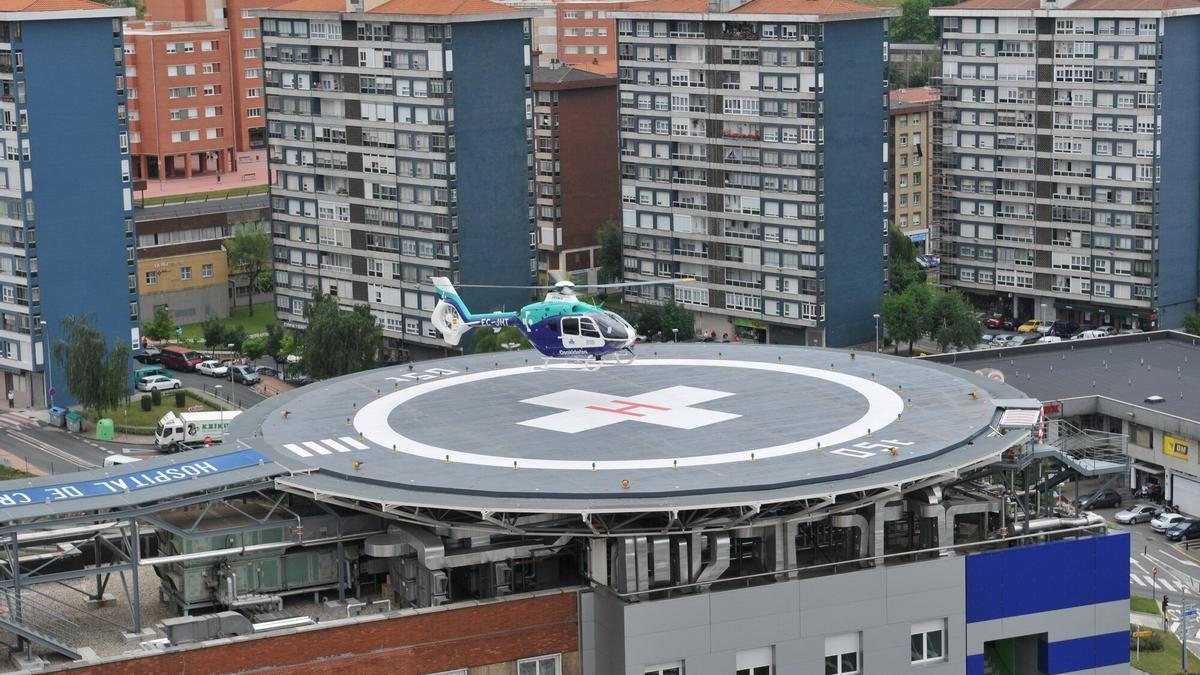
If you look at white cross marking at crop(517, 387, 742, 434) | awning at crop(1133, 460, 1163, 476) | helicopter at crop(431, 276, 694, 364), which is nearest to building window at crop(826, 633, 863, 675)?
white cross marking at crop(517, 387, 742, 434)

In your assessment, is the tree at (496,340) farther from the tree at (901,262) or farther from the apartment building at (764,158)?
the tree at (901,262)

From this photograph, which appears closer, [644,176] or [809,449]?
[809,449]

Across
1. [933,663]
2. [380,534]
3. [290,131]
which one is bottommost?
[933,663]

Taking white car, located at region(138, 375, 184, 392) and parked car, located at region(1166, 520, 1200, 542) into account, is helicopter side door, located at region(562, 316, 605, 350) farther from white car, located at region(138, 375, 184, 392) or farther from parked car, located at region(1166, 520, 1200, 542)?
white car, located at region(138, 375, 184, 392)

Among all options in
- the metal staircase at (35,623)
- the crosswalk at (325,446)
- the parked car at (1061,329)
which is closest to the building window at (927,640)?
the crosswalk at (325,446)

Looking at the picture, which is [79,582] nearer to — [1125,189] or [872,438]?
[872,438]

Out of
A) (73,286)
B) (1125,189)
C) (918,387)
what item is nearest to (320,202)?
(73,286)
